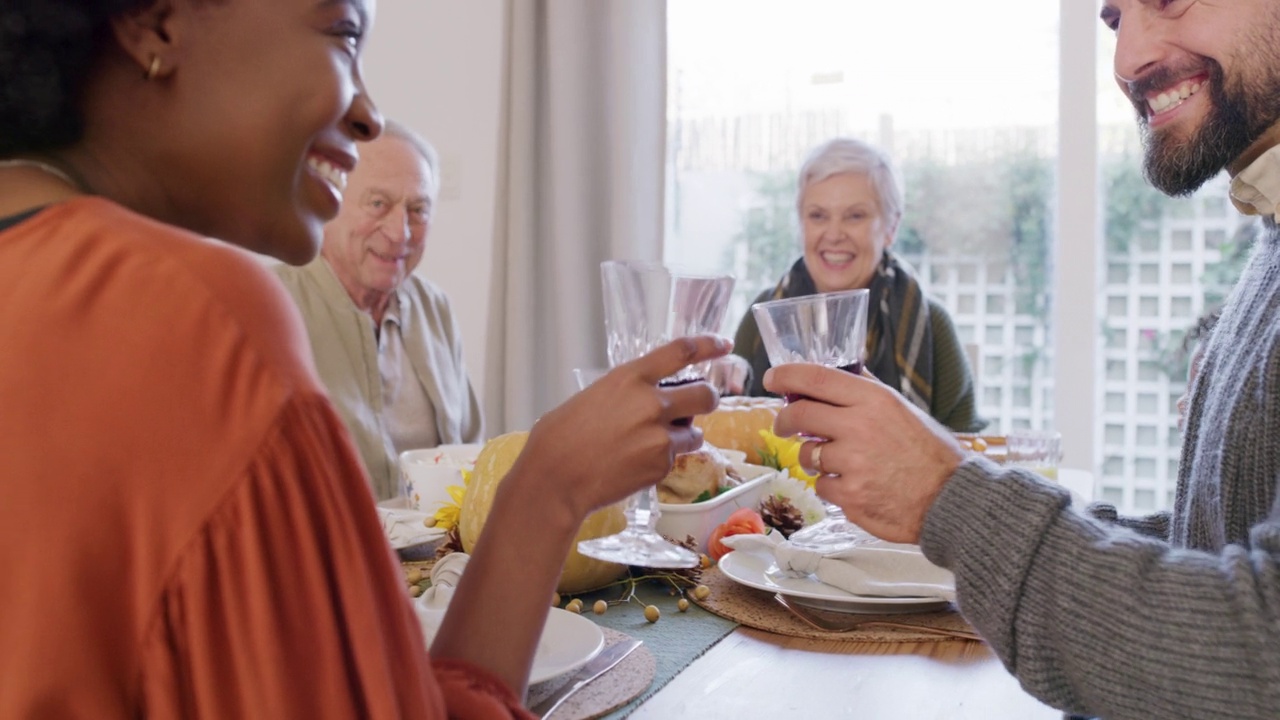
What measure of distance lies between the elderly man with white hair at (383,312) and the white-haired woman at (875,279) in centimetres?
111

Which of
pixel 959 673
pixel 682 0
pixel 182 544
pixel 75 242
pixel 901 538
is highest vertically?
pixel 682 0

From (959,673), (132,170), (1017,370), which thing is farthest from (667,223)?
(132,170)

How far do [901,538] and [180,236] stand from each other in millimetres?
744

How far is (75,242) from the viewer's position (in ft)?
2.08

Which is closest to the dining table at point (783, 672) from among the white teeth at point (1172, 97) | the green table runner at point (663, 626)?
the green table runner at point (663, 626)

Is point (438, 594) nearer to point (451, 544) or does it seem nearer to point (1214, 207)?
point (451, 544)

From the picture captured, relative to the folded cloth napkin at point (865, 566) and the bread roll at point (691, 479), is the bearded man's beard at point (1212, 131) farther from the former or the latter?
the bread roll at point (691, 479)

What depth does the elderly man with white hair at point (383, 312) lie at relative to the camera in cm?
270

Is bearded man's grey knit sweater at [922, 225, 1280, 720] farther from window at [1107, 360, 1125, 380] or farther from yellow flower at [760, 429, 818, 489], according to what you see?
window at [1107, 360, 1125, 380]

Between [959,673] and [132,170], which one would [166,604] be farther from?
[959,673]

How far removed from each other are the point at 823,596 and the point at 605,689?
35 cm

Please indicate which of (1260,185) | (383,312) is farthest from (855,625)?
(383,312)

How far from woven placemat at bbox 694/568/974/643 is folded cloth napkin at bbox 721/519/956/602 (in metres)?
0.03

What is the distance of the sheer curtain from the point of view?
394cm
